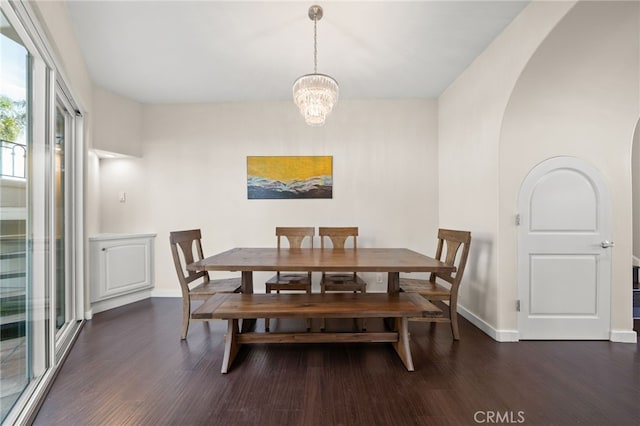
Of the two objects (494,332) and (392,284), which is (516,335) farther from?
(392,284)

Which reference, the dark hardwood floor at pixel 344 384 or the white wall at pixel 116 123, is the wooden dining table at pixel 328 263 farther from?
the white wall at pixel 116 123

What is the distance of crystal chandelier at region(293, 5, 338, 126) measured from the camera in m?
2.06

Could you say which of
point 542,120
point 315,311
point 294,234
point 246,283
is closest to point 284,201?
point 294,234

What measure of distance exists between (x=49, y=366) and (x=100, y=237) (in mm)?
1541

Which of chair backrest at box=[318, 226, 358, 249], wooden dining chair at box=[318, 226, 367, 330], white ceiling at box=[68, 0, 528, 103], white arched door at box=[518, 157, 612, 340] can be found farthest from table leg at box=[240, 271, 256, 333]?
white arched door at box=[518, 157, 612, 340]

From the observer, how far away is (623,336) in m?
2.28

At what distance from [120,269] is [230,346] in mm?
2149

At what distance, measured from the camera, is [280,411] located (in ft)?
4.85

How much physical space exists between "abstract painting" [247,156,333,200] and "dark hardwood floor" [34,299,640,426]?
1.90m

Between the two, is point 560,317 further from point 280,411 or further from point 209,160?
point 209,160

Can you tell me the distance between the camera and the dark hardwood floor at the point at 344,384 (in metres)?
1.46

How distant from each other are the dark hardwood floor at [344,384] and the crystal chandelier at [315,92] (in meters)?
1.95

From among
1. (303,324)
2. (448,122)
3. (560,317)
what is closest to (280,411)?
(303,324)

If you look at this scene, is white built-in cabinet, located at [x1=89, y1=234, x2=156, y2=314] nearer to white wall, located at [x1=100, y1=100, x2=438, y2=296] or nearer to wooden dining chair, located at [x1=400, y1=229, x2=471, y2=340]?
white wall, located at [x1=100, y1=100, x2=438, y2=296]
